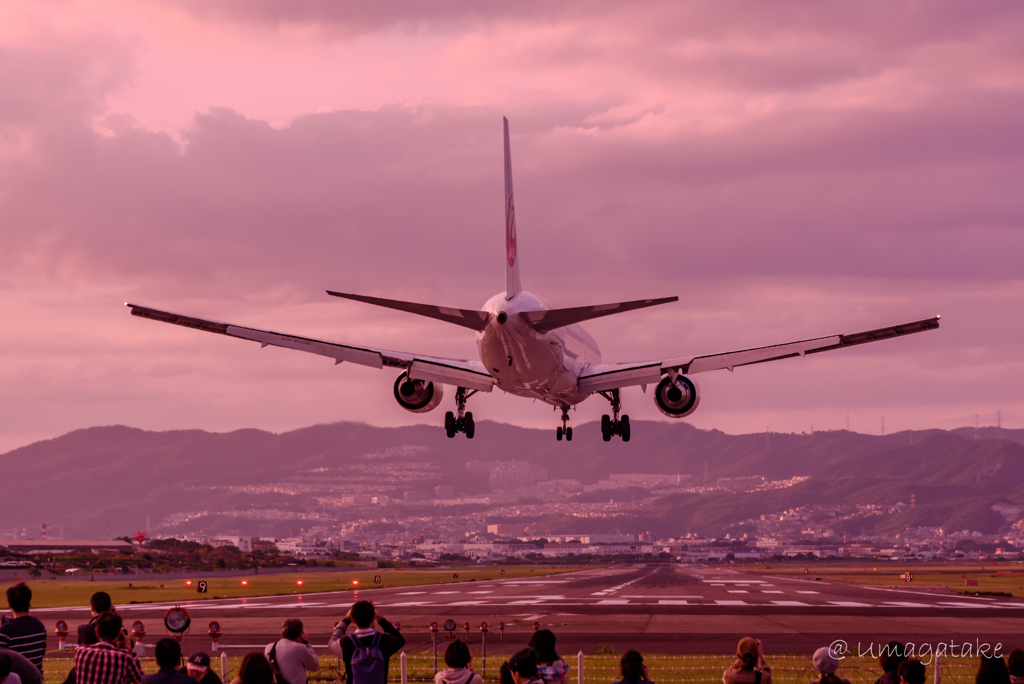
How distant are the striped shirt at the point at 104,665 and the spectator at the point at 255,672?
6.41 ft

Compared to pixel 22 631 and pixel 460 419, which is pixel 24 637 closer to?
pixel 22 631

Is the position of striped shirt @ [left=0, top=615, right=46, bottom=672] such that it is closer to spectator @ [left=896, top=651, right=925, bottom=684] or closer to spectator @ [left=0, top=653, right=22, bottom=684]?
spectator @ [left=0, top=653, right=22, bottom=684]

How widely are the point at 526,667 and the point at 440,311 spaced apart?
80.9ft

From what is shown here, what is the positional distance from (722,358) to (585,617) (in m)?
24.5

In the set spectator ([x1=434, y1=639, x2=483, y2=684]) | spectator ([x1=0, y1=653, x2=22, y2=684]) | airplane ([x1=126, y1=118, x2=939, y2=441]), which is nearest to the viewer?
spectator ([x1=0, y1=653, x2=22, y2=684])

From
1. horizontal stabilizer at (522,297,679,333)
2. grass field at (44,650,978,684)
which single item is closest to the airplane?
horizontal stabilizer at (522,297,679,333)

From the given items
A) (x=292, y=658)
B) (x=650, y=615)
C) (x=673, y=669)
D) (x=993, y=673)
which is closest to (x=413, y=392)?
(x=673, y=669)

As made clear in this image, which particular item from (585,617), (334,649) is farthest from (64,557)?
(334,649)

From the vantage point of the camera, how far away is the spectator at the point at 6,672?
43.9 feet

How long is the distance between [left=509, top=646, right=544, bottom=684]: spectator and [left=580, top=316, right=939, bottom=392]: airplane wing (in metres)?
33.2

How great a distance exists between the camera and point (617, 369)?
49.4m

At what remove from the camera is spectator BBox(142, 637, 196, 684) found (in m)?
12.9

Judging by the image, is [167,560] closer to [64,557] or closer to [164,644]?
[64,557]

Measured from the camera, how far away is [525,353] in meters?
42.1
